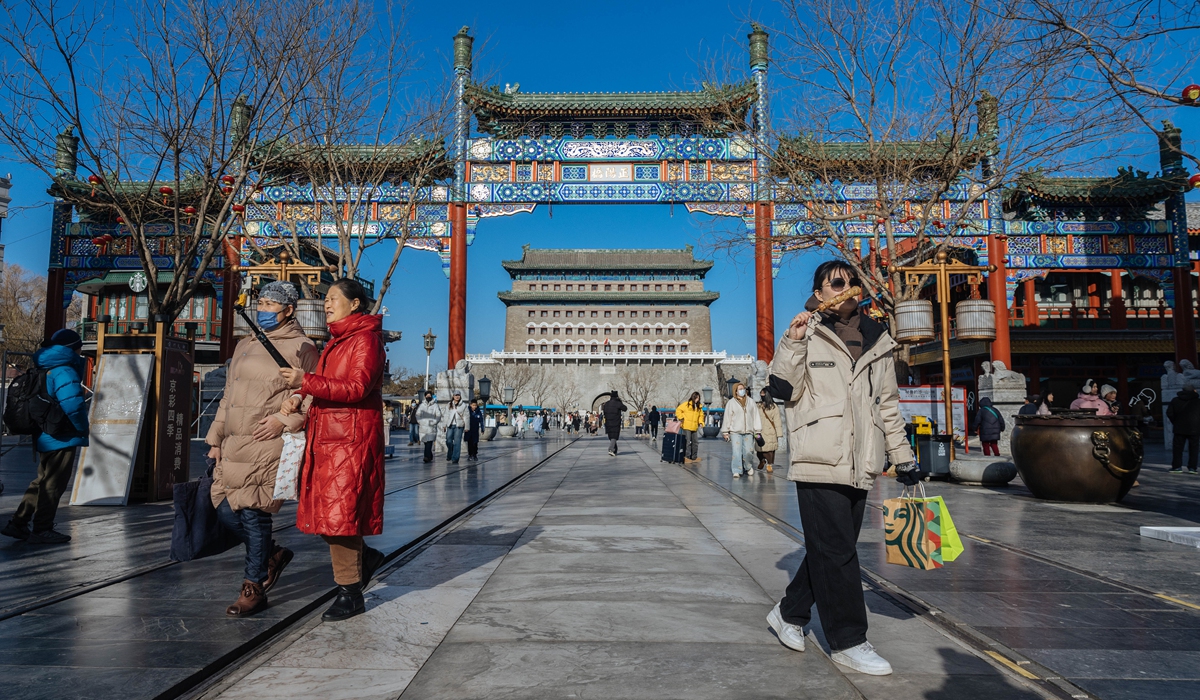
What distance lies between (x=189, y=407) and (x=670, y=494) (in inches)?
221

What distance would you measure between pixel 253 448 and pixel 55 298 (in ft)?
91.6

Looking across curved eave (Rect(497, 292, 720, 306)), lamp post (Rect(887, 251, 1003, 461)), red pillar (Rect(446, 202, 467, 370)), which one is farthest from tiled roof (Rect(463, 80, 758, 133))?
curved eave (Rect(497, 292, 720, 306))

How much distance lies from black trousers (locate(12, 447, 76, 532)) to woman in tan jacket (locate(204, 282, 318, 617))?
2655 mm

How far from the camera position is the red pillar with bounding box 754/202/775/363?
72.7 feet

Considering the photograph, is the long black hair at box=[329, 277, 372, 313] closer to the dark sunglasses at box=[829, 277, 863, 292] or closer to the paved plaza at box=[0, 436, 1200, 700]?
the paved plaza at box=[0, 436, 1200, 700]

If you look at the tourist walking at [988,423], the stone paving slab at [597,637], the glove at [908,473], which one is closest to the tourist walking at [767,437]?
the tourist walking at [988,423]

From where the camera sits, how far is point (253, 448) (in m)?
3.57

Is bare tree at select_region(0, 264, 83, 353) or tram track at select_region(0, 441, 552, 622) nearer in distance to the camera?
tram track at select_region(0, 441, 552, 622)

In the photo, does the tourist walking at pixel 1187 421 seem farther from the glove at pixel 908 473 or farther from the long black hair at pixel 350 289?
the long black hair at pixel 350 289

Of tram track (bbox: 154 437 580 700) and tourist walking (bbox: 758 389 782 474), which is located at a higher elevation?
tourist walking (bbox: 758 389 782 474)

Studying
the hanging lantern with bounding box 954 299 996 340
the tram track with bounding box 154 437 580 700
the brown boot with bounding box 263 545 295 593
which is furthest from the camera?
the hanging lantern with bounding box 954 299 996 340

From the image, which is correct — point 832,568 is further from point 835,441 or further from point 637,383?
point 637,383

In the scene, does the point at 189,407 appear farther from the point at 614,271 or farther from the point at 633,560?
the point at 614,271

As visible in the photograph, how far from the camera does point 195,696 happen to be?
254cm
